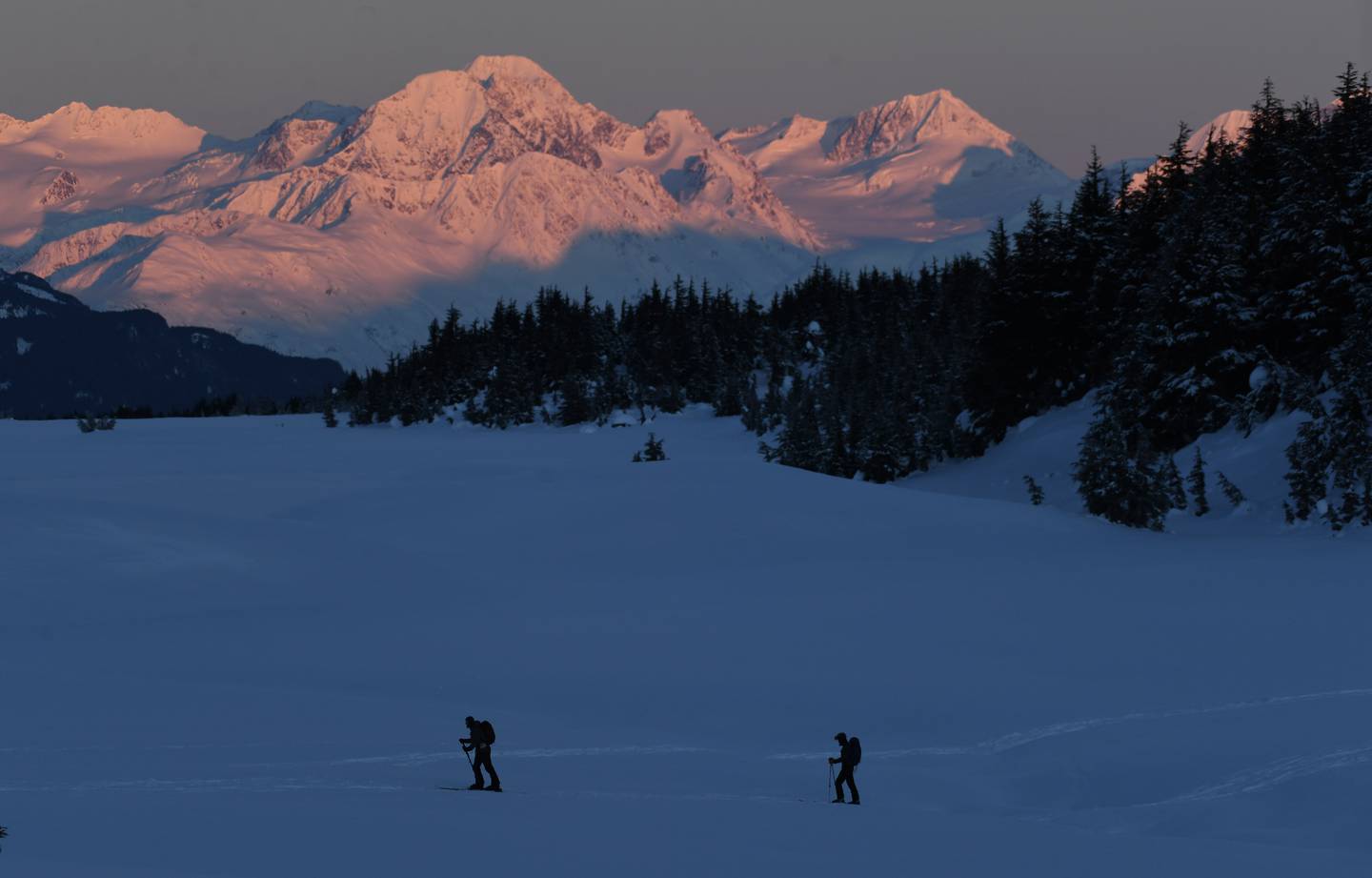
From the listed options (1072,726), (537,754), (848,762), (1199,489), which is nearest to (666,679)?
Answer: (537,754)

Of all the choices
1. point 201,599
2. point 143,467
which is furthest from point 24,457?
point 201,599

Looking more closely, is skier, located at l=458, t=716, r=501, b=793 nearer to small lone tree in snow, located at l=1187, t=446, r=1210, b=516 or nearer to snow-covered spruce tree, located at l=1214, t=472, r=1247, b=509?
small lone tree in snow, located at l=1187, t=446, r=1210, b=516

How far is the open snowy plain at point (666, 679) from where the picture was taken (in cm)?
1641

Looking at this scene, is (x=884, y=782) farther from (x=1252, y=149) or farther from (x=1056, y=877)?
(x=1252, y=149)

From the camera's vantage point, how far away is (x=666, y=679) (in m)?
A: 28.8

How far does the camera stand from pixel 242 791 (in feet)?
59.3

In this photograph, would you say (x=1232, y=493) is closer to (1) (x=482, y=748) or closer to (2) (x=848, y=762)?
(2) (x=848, y=762)

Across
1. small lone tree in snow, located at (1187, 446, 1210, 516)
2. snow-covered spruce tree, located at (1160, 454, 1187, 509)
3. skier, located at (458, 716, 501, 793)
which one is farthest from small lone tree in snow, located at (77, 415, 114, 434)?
skier, located at (458, 716, 501, 793)

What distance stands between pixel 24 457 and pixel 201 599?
3653 cm

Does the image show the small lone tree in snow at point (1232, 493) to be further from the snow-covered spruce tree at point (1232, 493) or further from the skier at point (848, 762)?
the skier at point (848, 762)

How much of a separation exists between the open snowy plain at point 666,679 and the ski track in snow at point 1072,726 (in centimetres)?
12

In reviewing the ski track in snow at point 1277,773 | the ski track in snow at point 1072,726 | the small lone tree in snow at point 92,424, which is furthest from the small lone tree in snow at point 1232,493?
the small lone tree in snow at point 92,424

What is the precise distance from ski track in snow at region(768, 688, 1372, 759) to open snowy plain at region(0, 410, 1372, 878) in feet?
0.38

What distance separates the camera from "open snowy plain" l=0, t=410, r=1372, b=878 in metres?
16.4
